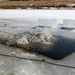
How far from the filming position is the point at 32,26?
1876 mm

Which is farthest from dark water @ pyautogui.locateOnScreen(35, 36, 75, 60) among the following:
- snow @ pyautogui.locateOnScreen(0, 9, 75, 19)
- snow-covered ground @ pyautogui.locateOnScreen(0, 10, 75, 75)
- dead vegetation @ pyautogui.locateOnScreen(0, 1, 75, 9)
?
dead vegetation @ pyautogui.locateOnScreen(0, 1, 75, 9)

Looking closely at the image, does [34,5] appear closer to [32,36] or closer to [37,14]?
[37,14]

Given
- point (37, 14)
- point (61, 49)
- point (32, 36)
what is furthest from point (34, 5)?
point (61, 49)

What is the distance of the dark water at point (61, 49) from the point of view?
1.45 metres

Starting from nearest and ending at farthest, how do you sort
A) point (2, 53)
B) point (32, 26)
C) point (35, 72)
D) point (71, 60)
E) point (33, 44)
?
point (35, 72), point (71, 60), point (2, 53), point (33, 44), point (32, 26)

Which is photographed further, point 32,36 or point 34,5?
point 34,5

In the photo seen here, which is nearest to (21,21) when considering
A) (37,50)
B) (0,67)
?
(37,50)

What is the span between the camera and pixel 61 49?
5.03 feet

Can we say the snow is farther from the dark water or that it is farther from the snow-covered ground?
the dark water

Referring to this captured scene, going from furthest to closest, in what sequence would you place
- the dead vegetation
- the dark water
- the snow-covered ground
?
the dead vegetation, the dark water, the snow-covered ground

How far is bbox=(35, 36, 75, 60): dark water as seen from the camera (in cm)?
145

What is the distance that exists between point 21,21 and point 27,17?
0.09 meters

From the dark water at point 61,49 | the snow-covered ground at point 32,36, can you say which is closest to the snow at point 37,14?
the snow-covered ground at point 32,36

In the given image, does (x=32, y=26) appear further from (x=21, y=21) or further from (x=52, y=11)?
(x=52, y=11)
